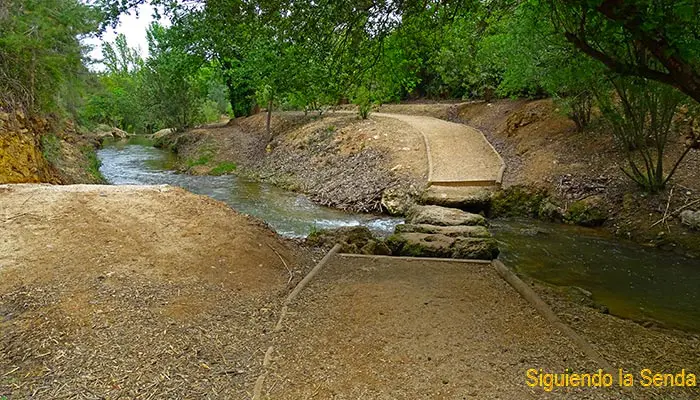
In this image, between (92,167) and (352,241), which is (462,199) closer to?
(352,241)

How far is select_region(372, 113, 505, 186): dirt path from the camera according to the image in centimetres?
1126

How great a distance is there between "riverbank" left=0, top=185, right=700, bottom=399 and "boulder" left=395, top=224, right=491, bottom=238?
1593 millimetres

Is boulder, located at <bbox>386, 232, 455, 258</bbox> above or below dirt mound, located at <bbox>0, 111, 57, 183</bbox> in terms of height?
below

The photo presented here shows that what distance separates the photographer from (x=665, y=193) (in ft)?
28.4

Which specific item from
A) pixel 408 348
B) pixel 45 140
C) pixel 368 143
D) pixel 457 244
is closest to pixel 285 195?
pixel 368 143

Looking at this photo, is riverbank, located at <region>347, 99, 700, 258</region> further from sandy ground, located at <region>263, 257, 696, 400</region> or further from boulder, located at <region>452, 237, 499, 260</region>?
sandy ground, located at <region>263, 257, 696, 400</region>

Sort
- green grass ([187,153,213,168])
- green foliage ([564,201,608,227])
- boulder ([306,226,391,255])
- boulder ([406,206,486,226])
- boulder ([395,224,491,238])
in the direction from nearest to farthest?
1. boulder ([306,226,391,255])
2. boulder ([395,224,491,238])
3. boulder ([406,206,486,226])
4. green foliage ([564,201,608,227])
5. green grass ([187,153,213,168])

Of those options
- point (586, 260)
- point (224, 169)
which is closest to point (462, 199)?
point (586, 260)

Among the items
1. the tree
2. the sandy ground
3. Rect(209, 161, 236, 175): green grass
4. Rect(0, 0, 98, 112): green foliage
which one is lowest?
Rect(209, 161, 236, 175): green grass

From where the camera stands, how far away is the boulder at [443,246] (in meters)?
6.68

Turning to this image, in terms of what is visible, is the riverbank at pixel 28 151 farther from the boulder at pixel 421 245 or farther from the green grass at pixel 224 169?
the green grass at pixel 224 169

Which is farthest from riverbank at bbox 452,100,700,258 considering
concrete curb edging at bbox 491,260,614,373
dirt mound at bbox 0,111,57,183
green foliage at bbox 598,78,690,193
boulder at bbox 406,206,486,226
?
dirt mound at bbox 0,111,57,183

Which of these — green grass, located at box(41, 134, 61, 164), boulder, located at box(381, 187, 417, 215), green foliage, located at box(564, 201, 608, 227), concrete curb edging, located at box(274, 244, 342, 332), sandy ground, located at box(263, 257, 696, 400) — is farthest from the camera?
boulder, located at box(381, 187, 417, 215)

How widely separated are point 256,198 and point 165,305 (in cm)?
888
